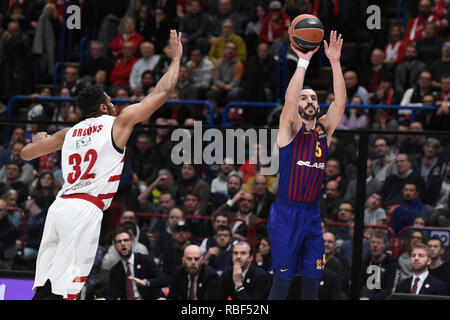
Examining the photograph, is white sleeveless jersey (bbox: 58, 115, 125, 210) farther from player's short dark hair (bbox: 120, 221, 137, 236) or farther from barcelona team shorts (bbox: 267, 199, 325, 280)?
player's short dark hair (bbox: 120, 221, 137, 236)

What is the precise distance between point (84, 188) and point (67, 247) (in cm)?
46

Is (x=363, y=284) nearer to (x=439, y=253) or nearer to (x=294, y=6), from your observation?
(x=439, y=253)

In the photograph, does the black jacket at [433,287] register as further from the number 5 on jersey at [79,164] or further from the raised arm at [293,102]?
the number 5 on jersey at [79,164]

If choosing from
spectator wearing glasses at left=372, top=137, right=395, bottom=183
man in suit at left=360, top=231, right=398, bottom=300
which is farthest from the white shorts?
spectator wearing glasses at left=372, top=137, right=395, bottom=183

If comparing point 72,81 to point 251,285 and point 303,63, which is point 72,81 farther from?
point 303,63

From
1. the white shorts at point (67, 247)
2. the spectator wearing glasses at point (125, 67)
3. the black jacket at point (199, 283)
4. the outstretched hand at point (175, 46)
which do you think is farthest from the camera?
the spectator wearing glasses at point (125, 67)

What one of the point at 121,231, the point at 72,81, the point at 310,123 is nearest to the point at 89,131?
the point at 310,123

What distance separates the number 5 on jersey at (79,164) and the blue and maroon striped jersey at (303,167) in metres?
1.72

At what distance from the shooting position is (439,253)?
26.6 ft

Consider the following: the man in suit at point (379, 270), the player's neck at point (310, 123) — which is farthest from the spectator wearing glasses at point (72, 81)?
the player's neck at point (310, 123)

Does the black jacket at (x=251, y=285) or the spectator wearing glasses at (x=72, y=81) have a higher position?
the spectator wearing glasses at (x=72, y=81)

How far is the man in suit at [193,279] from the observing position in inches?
330

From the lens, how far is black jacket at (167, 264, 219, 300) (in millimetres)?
8383
